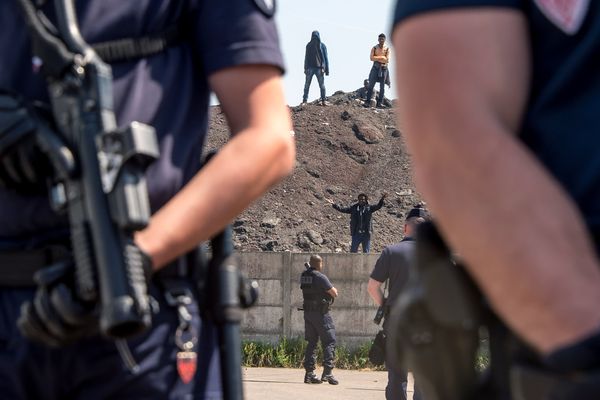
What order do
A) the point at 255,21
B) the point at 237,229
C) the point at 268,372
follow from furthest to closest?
the point at 237,229 → the point at 268,372 → the point at 255,21

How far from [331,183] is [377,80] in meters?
4.81

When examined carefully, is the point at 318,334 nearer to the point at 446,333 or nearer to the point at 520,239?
the point at 446,333

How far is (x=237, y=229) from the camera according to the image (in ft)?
98.4

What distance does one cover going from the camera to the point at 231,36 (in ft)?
8.36

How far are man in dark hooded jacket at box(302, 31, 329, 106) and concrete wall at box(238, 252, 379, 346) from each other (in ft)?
48.8

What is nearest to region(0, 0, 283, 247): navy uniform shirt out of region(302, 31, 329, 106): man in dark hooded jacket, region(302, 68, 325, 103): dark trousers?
region(302, 31, 329, 106): man in dark hooded jacket

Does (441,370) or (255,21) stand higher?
(255,21)

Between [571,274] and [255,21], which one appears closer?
[571,274]

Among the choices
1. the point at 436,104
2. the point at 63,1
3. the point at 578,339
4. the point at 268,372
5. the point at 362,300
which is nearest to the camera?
the point at 578,339

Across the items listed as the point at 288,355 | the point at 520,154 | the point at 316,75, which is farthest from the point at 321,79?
the point at 520,154

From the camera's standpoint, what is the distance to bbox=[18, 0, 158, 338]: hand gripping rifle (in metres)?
2.13

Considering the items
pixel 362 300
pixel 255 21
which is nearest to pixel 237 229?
pixel 362 300

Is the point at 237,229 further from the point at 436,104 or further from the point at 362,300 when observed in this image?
the point at 436,104

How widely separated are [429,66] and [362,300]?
58.2 ft
